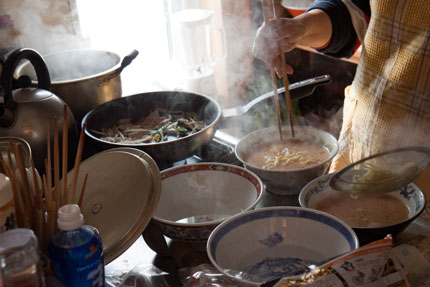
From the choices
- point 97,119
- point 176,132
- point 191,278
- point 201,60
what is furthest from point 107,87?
point 201,60

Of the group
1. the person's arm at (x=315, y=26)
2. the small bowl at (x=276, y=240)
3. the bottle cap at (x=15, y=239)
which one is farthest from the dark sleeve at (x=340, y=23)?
the bottle cap at (x=15, y=239)

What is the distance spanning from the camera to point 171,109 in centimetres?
179

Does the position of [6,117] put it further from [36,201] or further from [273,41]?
[273,41]

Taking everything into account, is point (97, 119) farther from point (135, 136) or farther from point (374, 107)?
point (374, 107)

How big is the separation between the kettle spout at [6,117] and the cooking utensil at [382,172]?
0.90 m

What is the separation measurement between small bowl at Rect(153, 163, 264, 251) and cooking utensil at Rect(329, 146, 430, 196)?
8.7 inches

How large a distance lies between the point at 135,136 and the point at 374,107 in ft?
2.58

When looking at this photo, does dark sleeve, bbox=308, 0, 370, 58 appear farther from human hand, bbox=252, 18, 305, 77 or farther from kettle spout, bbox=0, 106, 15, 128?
kettle spout, bbox=0, 106, 15, 128

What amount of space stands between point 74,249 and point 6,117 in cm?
76

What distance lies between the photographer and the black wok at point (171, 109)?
140 centimetres

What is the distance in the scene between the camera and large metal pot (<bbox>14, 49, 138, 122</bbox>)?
1675mm

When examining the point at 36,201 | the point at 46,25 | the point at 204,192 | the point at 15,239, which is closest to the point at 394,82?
the point at 204,192

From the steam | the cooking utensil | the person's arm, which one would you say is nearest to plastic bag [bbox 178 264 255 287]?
the cooking utensil

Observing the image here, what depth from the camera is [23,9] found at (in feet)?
7.75
